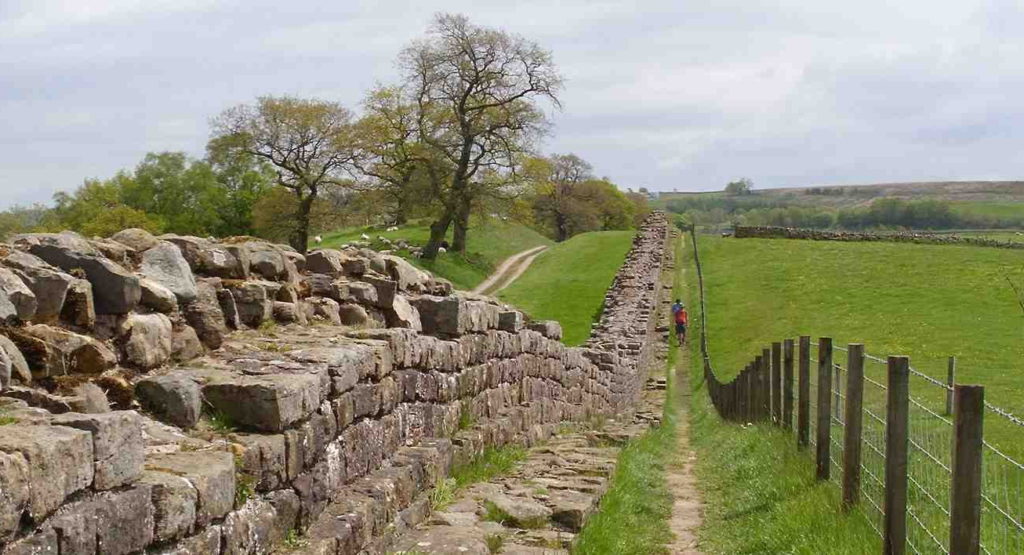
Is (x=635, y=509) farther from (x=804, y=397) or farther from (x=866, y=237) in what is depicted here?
(x=866, y=237)

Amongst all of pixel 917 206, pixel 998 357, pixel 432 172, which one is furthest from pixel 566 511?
pixel 917 206

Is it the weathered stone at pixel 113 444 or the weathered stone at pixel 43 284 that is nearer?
the weathered stone at pixel 113 444

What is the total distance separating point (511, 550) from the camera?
23.3 ft

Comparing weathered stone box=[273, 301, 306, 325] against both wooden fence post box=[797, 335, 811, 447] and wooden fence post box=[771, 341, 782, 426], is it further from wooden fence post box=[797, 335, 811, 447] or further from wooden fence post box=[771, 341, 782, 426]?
wooden fence post box=[771, 341, 782, 426]

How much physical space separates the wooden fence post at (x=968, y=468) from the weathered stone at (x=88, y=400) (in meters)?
4.54

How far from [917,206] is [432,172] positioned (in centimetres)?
9570

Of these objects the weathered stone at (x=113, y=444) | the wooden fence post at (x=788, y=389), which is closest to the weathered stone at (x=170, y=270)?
the weathered stone at (x=113, y=444)

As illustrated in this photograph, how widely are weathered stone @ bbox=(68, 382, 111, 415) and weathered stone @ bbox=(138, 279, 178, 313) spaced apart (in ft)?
3.86

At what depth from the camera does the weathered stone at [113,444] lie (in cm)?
419

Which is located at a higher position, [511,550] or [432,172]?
[432,172]

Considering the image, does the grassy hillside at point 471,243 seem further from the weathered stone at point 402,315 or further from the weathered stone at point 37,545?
the weathered stone at point 37,545

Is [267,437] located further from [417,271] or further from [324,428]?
[417,271]

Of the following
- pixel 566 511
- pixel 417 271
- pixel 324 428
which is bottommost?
pixel 566 511

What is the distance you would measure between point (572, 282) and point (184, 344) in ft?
137
